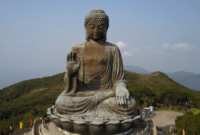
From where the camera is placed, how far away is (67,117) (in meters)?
5.80

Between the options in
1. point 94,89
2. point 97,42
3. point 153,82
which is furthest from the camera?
point 153,82

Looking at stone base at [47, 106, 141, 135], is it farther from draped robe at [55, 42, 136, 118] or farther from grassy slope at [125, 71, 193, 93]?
grassy slope at [125, 71, 193, 93]

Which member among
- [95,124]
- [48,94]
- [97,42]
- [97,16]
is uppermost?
[97,16]

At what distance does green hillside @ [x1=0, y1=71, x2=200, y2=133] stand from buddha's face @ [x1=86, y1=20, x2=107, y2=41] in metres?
10.2

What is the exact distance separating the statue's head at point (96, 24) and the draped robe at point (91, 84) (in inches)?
22.5

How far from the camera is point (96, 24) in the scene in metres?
6.50

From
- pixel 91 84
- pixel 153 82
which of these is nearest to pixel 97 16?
pixel 91 84

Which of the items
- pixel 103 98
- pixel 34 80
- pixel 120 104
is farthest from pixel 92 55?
pixel 34 80

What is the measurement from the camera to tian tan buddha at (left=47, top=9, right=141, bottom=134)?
5.49 metres

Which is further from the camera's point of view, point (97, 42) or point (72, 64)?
point (97, 42)

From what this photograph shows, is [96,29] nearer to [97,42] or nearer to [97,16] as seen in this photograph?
[97,16]

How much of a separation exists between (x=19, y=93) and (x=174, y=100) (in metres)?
26.6

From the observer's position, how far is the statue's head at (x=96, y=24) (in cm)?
646

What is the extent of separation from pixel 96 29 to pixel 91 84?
7.29 ft
